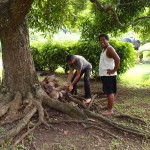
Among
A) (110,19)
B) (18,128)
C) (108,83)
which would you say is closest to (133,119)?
(108,83)

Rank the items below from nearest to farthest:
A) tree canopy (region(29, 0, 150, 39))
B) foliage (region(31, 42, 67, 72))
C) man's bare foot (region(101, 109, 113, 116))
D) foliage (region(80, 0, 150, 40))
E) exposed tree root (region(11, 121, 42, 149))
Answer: exposed tree root (region(11, 121, 42, 149)), man's bare foot (region(101, 109, 113, 116)), tree canopy (region(29, 0, 150, 39)), foliage (region(80, 0, 150, 40)), foliage (region(31, 42, 67, 72))

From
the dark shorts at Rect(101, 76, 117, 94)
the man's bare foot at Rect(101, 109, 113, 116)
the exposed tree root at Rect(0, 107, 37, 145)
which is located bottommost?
the man's bare foot at Rect(101, 109, 113, 116)

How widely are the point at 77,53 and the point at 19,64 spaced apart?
20.6 feet

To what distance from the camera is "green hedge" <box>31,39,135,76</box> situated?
1238 cm

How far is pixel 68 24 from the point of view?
11.7 meters

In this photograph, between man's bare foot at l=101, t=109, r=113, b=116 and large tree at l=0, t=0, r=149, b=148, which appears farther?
man's bare foot at l=101, t=109, r=113, b=116

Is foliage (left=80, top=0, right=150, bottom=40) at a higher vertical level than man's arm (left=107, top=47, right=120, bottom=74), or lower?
higher

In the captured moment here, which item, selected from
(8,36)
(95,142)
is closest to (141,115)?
(95,142)

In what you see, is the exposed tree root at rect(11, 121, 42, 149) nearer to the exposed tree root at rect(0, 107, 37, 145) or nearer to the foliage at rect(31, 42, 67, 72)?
the exposed tree root at rect(0, 107, 37, 145)

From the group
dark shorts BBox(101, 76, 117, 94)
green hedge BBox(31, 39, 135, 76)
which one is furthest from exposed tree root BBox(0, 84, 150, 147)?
green hedge BBox(31, 39, 135, 76)

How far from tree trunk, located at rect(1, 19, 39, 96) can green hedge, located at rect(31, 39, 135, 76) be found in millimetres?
5680

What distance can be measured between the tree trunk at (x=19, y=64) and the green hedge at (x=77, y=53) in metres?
5.68

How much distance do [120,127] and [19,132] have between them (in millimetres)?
1903

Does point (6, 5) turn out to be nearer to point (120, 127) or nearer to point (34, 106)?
point (34, 106)
